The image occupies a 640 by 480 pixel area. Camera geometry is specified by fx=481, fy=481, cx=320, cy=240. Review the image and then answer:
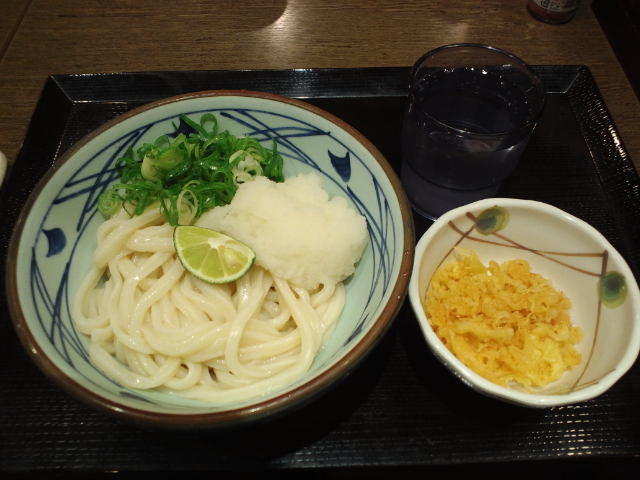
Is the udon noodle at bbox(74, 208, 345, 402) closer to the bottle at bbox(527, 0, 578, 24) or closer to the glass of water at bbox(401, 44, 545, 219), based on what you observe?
the glass of water at bbox(401, 44, 545, 219)

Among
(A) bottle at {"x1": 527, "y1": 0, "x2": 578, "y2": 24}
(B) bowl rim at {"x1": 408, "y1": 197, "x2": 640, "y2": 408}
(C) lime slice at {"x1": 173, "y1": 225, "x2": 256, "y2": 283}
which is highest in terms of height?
(A) bottle at {"x1": 527, "y1": 0, "x2": 578, "y2": 24}

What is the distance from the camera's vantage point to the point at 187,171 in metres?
1.82

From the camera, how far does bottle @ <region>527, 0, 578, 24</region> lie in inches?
115

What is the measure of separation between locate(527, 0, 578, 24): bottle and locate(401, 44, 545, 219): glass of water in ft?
3.88

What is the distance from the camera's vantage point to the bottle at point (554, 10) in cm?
293

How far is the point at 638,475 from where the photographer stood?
1.55 meters

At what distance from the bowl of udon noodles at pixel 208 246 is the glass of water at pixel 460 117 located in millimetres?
405

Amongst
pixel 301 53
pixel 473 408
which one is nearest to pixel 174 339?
pixel 473 408

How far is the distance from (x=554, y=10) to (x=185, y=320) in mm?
2861

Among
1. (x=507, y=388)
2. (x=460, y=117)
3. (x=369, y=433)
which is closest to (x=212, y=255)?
(x=369, y=433)

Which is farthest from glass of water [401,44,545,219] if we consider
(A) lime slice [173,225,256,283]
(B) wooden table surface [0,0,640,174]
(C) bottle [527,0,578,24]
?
(C) bottle [527,0,578,24]

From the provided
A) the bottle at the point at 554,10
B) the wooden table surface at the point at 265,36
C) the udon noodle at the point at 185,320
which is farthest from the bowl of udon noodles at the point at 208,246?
the bottle at the point at 554,10

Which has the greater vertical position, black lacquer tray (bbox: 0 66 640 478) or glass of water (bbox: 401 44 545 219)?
glass of water (bbox: 401 44 545 219)

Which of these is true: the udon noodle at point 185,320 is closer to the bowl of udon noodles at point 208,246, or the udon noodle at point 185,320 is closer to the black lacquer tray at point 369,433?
the bowl of udon noodles at point 208,246
